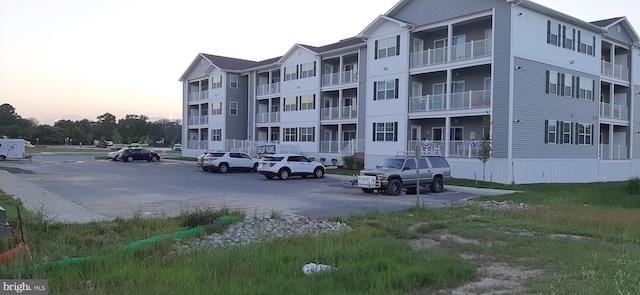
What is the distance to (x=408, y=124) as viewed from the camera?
35938mm

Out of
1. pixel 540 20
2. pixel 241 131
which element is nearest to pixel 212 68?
pixel 241 131

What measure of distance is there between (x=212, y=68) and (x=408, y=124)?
3091 cm

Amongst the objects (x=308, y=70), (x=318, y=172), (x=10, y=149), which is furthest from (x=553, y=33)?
(x=10, y=149)

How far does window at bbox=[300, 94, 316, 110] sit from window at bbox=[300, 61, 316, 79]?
6.22 feet

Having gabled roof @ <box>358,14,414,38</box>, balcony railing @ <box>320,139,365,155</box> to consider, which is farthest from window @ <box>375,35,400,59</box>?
balcony railing @ <box>320,139,365,155</box>

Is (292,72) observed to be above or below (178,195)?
above

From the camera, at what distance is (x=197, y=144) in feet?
208

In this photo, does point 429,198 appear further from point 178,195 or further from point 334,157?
point 334,157

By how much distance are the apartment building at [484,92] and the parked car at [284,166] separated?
7.17 m

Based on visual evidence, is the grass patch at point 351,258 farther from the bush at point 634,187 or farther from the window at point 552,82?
the window at point 552,82

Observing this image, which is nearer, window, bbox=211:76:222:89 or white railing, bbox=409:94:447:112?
white railing, bbox=409:94:447:112

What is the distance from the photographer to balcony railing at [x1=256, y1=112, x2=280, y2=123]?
5206cm

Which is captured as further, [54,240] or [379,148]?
[379,148]

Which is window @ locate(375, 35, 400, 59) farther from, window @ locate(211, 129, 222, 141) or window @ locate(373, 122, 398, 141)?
window @ locate(211, 129, 222, 141)
